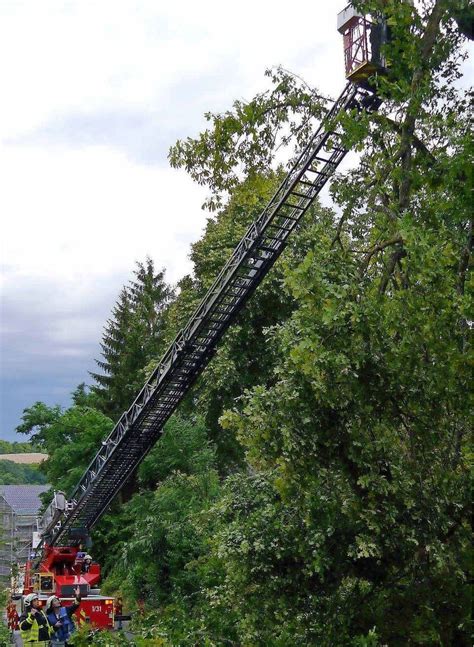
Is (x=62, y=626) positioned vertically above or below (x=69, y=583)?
below

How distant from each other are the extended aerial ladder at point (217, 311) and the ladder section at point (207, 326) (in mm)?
16

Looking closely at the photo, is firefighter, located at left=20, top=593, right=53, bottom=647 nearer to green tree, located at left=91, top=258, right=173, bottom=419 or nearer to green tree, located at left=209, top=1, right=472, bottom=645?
green tree, located at left=209, top=1, right=472, bottom=645

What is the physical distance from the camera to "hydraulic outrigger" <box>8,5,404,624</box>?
10.9 meters

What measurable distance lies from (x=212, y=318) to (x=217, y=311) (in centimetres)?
20

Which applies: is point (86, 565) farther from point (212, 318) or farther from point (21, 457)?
point (21, 457)

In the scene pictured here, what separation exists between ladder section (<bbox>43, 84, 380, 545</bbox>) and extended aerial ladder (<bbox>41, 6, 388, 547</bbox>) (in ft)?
0.05

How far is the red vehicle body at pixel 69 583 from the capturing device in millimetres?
16375

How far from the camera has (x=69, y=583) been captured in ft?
58.6

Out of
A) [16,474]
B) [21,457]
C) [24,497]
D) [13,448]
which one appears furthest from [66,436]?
[13,448]

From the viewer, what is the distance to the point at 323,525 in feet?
23.5

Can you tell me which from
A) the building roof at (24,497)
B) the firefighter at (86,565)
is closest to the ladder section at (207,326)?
the firefighter at (86,565)

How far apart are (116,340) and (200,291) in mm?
15042

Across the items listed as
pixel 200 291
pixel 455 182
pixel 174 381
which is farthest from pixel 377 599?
pixel 200 291

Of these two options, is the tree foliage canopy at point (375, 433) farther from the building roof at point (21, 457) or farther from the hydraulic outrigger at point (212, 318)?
the building roof at point (21, 457)
